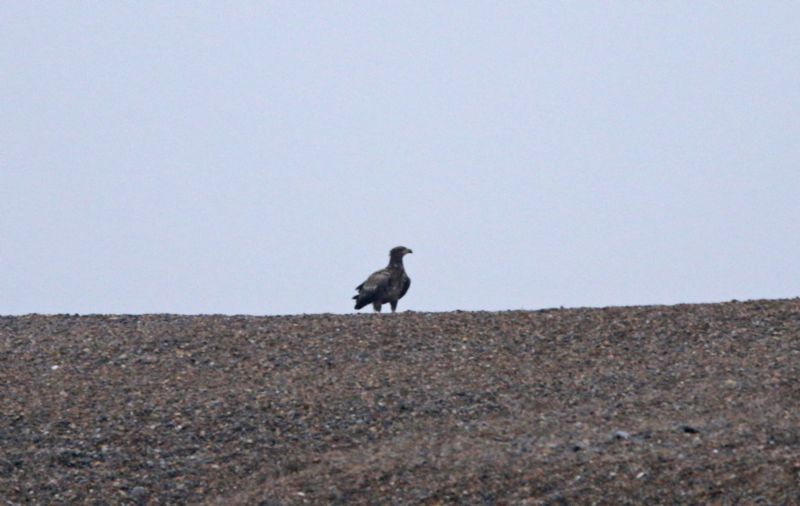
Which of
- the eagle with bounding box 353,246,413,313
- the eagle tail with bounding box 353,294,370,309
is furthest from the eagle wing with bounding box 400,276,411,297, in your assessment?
the eagle tail with bounding box 353,294,370,309

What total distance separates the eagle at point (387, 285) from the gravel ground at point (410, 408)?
2.75 meters

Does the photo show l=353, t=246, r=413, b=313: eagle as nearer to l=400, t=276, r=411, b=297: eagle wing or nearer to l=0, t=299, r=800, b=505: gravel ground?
l=400, t=276, r=411, b=297: eagle wing

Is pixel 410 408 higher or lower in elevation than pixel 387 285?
lower

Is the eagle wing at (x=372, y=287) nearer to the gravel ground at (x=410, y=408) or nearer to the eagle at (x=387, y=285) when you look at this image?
the eagle at (x=387, y=285)

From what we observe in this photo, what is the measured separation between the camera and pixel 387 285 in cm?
2503

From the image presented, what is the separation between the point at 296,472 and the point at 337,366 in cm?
368

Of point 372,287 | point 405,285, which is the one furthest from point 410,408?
point 405,285

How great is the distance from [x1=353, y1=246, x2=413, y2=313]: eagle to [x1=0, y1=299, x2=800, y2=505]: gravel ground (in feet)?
9.03

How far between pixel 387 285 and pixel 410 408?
7.38 meters

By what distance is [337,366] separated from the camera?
781 inches

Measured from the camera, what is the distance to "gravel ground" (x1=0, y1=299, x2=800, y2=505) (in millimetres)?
15305

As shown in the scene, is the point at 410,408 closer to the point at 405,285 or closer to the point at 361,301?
the point at 361,301

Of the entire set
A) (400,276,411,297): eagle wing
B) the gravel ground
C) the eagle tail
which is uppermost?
(400,276,411,297): eagle wing

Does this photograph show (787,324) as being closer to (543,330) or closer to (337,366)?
(543,330)
